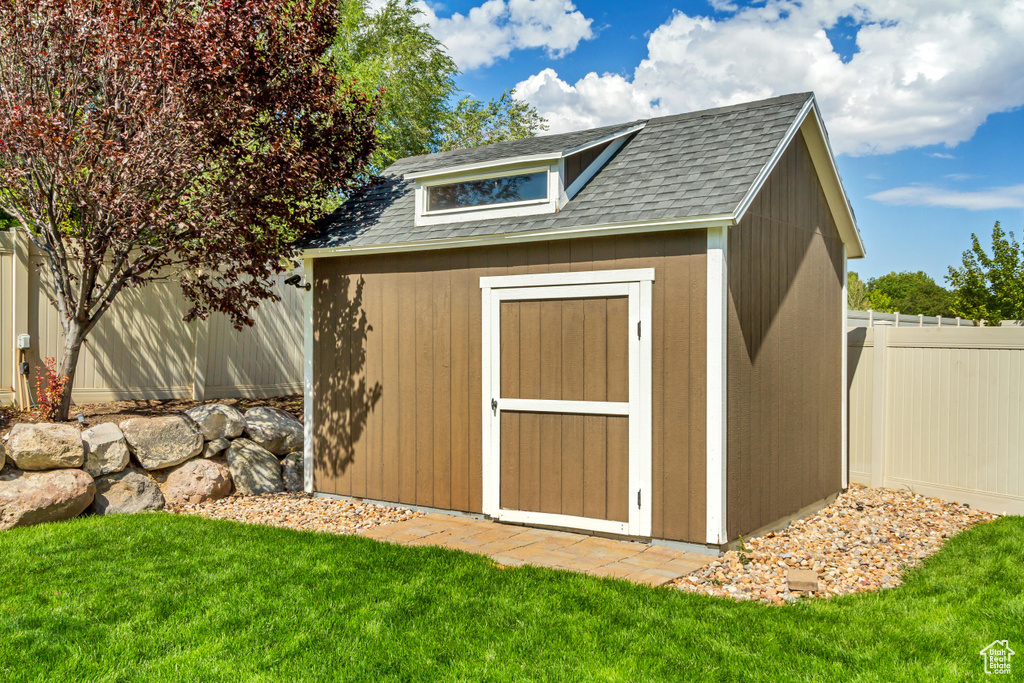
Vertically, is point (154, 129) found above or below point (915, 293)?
below

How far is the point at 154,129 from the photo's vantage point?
6.46 metres

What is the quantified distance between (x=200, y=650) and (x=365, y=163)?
19.9 ft

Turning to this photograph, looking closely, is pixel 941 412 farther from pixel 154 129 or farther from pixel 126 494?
pixel 154 129

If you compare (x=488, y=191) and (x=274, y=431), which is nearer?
(x=488, y=191)

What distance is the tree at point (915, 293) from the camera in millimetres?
47531

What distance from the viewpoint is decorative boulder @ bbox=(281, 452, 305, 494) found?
7418 mm

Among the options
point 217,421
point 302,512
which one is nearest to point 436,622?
point 302,512

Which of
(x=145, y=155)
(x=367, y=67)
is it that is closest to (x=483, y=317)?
(x=145, y=155)

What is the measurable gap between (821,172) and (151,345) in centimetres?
771

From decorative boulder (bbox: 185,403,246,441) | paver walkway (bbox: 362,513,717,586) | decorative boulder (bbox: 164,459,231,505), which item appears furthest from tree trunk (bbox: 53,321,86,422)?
paver walkway (bbox: 362,513,717,586)

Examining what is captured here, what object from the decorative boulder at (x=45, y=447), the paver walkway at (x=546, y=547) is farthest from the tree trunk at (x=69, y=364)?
the paver walkway at (x=546, y=547)

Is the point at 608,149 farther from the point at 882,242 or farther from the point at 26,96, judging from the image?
the point at 882,242

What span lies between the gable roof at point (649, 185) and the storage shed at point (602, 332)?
23 mm

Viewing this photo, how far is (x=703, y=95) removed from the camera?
24344mm
